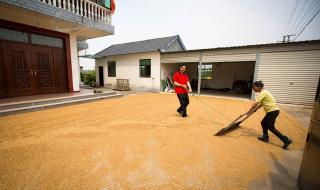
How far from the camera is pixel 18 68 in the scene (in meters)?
6.25

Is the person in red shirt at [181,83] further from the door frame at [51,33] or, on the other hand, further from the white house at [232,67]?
the door frame at [51,33]

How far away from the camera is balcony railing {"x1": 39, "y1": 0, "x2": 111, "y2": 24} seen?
5.94m

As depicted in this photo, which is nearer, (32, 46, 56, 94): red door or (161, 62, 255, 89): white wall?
(32, 46, 56, 94): red door

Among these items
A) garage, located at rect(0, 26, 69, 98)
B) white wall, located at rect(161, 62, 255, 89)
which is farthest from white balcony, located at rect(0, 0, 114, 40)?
white wall, located at rect(161, 62, 255, 89)

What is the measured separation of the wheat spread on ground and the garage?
9.26 feet

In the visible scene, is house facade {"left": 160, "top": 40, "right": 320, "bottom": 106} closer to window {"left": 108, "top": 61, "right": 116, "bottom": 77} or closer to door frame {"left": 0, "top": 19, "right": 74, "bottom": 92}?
door frame {"left": 0, "top": 19, "right": 74, "bottom": 92}

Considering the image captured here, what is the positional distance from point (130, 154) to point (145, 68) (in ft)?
36.3

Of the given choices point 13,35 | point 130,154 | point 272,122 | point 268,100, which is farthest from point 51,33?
point 272,122

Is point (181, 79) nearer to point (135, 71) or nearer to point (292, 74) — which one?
point (292, 74)

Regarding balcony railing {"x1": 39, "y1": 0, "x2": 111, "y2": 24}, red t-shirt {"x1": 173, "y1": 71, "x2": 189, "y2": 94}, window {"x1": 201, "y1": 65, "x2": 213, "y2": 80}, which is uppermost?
balcony railing {"x1": 39, "y1": 0, "x2": 111, "y2": 24}

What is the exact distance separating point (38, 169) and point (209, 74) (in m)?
15.6

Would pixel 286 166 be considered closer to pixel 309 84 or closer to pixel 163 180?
pixel 163 180

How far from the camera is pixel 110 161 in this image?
246 cm

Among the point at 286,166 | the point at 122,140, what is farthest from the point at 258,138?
the point at 122,140
